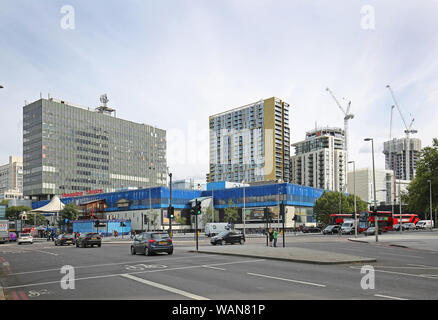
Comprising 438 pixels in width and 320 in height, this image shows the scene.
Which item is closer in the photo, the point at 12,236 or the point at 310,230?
the point at 12,236

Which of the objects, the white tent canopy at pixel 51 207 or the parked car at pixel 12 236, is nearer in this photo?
the parked car at pixel 12 236

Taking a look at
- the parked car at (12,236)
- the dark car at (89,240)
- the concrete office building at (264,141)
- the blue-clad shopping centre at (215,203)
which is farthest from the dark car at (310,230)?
the concrete office building at (264,141)

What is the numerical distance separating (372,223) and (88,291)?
67039 mm

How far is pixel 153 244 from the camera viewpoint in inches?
1043

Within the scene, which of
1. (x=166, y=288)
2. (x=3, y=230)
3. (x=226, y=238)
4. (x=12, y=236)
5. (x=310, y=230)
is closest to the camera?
(x=166, y=288)

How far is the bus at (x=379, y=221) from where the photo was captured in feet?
232

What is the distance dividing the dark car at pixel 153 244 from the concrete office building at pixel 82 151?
112314mm

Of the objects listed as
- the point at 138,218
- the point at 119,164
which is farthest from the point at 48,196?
the point at 138,218

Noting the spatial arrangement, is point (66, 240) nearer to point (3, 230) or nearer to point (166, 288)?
point (3, 230)

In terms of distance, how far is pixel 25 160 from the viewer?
15325cm

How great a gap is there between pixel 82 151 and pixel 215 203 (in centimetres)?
7050

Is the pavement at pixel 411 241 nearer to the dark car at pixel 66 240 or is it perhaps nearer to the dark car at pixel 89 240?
the dark car at pixel 89 240

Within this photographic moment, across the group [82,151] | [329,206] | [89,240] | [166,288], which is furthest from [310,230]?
[82,151]

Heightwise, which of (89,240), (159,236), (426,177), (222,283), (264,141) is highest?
(264,141)
